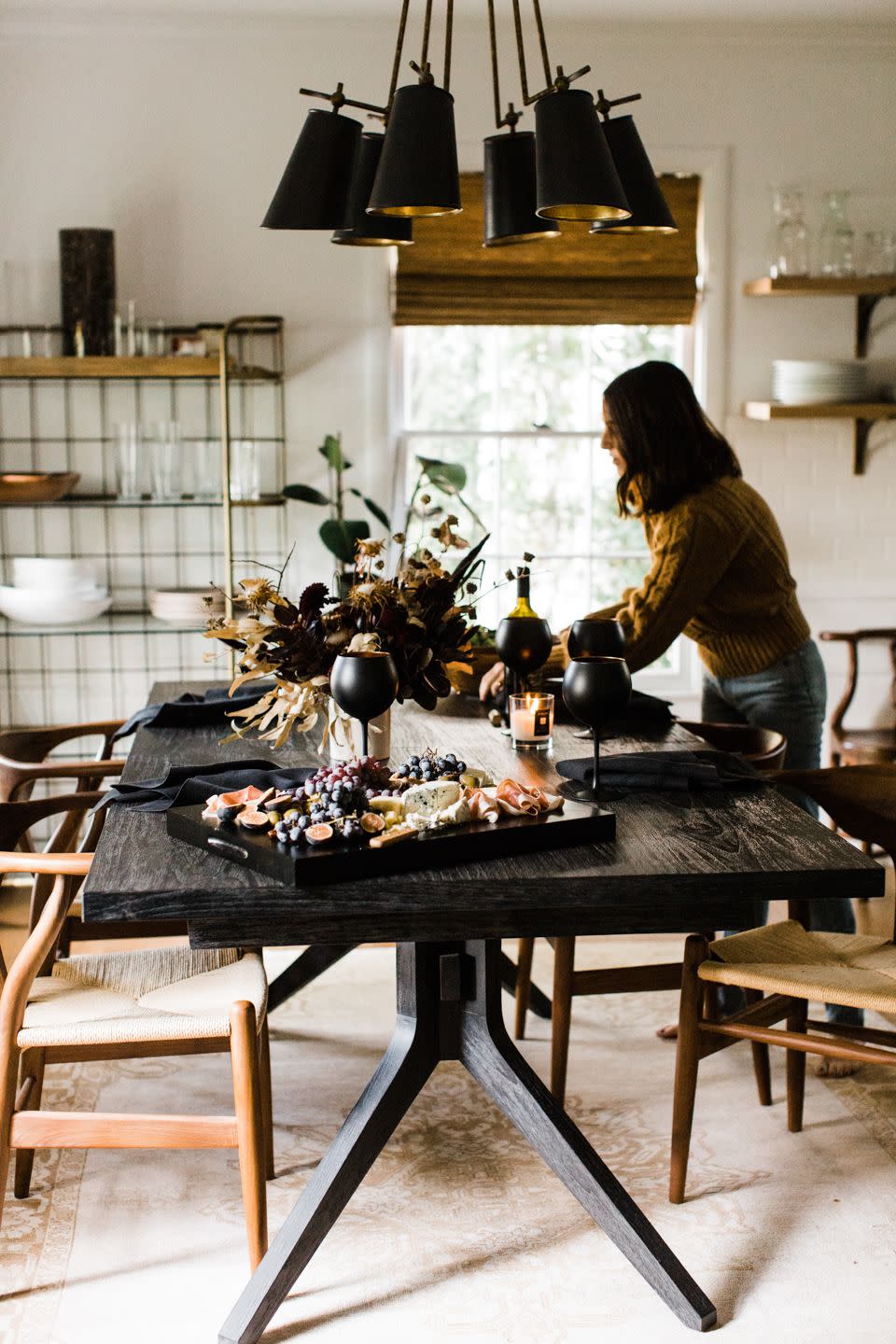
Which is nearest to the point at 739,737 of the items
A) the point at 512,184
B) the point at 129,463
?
the point at 512,184

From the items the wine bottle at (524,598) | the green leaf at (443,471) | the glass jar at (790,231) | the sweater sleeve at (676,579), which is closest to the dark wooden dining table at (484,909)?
the wine bottle at (524,598)

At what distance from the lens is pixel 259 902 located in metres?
1.76

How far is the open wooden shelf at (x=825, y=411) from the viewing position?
461 centimetres

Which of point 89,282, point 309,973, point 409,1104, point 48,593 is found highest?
point 89,282

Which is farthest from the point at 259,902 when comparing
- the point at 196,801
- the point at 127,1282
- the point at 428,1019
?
the point at 127,1282

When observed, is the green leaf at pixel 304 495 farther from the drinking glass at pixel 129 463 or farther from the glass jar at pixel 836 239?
the glass jar at pixel 836 239

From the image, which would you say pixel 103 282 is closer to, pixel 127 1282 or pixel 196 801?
pixel 196 801

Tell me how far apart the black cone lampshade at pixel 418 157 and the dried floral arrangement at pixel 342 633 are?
61 cm

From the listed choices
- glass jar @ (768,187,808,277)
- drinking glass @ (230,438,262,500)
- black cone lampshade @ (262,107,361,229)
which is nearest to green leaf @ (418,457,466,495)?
drinking glass @ (230,438,262,500)

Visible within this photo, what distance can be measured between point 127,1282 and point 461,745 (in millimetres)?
1090

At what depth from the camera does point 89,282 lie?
14.6 ft

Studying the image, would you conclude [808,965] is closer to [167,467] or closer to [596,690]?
[596,690]

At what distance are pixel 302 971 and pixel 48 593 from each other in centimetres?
183

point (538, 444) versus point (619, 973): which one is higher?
point (538, 444)
